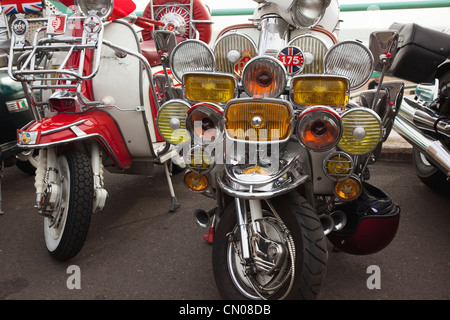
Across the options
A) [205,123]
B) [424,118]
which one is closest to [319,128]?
[205,123]

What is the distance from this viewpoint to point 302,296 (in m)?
1.76

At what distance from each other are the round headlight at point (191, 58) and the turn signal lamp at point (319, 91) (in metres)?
0.42

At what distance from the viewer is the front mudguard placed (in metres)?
2.43

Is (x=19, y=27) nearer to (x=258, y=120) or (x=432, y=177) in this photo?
(x=258, y=120)

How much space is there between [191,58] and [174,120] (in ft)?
0.99

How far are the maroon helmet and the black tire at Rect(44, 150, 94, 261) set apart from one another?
1336 mm

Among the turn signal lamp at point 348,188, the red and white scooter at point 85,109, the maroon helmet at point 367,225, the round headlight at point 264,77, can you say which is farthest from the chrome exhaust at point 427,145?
the red and white scooter at point 85,109

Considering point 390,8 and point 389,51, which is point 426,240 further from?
point 390,8

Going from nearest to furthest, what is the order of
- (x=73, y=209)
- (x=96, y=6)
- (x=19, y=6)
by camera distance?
(x=73, y=209) < (x=96, y=6) < (x=19, y=6)

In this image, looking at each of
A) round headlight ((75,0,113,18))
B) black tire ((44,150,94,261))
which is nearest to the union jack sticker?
round headlight ((75,0,113,18))

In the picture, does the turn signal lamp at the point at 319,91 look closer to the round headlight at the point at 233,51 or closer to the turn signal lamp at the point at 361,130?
the turn signal lamp at the point at 361,130

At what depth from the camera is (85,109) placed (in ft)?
9.05

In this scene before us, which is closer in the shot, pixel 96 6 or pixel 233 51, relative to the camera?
pixel 233 51

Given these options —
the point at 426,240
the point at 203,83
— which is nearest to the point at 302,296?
the point at 203,83
